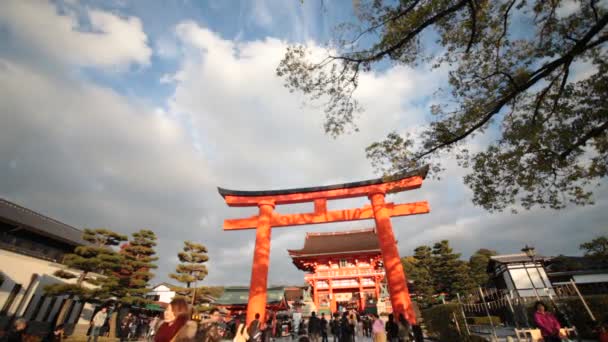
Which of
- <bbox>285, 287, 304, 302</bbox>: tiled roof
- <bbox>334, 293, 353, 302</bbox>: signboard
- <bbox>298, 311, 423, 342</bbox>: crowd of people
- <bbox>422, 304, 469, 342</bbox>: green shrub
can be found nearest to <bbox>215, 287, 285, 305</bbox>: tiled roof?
<bbox>334, 293, 353, 302</bbox>: signboard

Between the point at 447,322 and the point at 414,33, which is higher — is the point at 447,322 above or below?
below

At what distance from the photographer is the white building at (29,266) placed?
12.3 metres

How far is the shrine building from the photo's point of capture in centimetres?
1897

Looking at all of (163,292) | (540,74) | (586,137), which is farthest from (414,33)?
(163,292)

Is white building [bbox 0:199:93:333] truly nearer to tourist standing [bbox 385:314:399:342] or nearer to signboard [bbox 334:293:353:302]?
tourist standing [bbox 385:314:399:342]

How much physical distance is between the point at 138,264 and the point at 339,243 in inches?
571

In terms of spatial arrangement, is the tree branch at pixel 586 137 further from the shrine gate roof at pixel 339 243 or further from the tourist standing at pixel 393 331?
the shrine gate roof at pixel 339 243

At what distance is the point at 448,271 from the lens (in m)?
17.1

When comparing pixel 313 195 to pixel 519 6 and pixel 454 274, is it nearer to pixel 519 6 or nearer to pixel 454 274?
pixel 519 6

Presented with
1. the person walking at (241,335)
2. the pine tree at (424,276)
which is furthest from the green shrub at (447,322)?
the pine tree at (424,276)

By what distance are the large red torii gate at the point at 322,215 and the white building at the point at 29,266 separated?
10.8 m

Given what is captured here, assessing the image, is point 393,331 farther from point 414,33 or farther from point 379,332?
point 414,33

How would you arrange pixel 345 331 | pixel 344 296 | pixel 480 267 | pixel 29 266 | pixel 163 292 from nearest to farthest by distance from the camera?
pixel 345 331
pixel 29 266
pixel 344 296
pixel 480 267
pixel 163 292

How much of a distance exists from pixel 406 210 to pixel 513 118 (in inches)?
214
